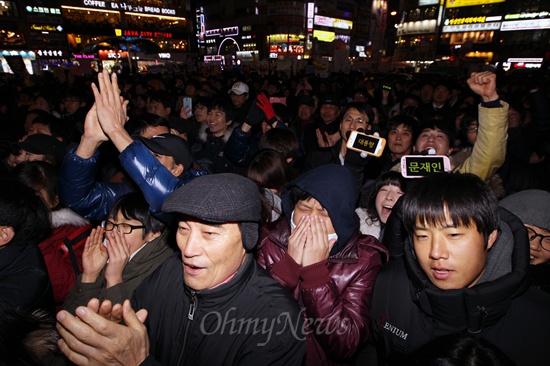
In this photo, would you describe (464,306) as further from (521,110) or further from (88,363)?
(521,110)

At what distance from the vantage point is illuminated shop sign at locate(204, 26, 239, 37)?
63.7 m

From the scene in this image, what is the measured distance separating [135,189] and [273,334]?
82.6 inches

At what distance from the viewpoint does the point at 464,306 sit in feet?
4.75

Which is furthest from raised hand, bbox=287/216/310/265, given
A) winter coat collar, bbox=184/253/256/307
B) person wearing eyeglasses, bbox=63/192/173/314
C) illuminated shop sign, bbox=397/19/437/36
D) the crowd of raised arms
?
illuminated shop sign, bbox=397/19/437/36

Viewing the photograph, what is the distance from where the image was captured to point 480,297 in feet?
4.59

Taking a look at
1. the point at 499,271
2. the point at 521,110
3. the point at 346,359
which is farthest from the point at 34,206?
the point at 521,110

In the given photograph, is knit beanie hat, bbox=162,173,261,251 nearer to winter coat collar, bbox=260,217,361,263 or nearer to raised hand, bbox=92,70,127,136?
winter coat collar, bbox=260,217,361,263

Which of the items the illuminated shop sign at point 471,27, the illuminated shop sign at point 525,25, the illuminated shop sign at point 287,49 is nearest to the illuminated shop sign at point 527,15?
the illuminated shop sign at point 525,25

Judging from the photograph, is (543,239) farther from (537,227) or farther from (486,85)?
(486,85)

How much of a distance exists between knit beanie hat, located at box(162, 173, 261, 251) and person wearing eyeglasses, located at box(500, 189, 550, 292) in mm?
1648

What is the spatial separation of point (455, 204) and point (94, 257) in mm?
2330

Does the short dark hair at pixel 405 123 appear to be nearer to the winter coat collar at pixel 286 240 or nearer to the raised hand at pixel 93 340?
the winter coat collar at pixel 286 240

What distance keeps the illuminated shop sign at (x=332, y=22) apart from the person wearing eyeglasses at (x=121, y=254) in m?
64.2

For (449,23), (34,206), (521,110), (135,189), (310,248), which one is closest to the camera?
(310,248)
